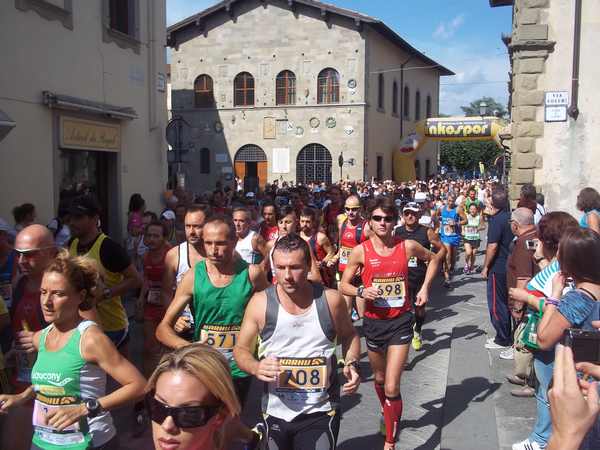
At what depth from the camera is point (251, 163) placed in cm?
3291

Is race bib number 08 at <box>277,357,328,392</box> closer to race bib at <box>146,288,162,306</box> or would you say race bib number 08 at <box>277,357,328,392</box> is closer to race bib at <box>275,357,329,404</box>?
race bib at <box>275,357,329,404</box>

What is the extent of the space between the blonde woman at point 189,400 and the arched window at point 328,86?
2986 centimetres

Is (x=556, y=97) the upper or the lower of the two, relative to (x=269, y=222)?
upper

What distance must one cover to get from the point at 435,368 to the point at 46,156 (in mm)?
7783

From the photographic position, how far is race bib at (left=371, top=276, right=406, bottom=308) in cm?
482

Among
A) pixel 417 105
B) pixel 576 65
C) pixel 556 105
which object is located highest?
pixel 417 105

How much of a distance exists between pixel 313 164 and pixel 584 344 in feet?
98.1

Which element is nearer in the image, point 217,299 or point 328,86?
point 217,299

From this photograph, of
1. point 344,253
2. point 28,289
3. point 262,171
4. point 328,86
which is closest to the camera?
point 28,289

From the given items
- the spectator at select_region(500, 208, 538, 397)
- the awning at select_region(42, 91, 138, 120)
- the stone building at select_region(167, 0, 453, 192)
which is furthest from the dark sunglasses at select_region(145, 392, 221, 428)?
the stone building at select_region(167, 0, 453, 192)

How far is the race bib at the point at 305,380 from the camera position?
334 cm

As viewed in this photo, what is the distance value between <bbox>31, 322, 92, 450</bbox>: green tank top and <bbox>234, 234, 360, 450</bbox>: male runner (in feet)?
2.77

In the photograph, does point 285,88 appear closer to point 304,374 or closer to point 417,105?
point 417,105

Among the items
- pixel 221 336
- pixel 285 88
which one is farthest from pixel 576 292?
pixel 285 88
